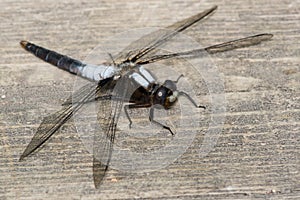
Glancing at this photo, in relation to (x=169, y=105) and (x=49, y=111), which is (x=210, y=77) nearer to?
(x=169, y=105)

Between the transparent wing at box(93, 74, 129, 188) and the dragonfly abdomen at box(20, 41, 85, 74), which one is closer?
the transparent wing at box(93, 74, 129, 188)

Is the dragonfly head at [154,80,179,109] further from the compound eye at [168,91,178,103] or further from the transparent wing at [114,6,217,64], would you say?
the transparent wing at [114,6,217,64]

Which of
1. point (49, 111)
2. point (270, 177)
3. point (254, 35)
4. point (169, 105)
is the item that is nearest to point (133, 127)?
point (169, 105)

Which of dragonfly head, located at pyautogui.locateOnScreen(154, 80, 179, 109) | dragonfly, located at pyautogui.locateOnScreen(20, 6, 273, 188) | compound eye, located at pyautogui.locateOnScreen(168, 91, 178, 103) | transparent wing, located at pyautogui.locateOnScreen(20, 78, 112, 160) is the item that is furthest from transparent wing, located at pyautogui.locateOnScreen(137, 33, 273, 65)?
transparent wing, located at pyautogui.locateOnScreen(20, 78, 112, 160)

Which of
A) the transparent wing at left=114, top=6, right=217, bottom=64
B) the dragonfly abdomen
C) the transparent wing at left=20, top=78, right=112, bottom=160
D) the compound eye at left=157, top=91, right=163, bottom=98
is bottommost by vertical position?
the transparent wing at left=20, top=78, right=112, bottom=160

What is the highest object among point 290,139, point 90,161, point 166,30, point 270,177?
point 166,30

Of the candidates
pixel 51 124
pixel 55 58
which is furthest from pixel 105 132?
pixel 55 58

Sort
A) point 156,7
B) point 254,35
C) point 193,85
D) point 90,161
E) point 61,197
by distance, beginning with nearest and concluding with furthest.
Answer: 1. point 61,197
2. point 90,161
3. point 193,85
4. point 254,35
5. point 156,7

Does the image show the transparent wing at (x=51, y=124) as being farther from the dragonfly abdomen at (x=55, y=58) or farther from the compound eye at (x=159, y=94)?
the compound eye at (x=159, y=94)
